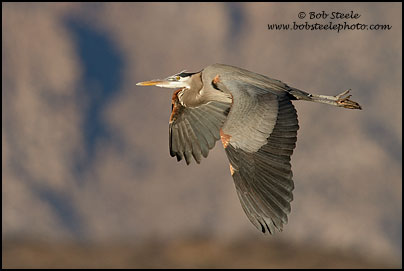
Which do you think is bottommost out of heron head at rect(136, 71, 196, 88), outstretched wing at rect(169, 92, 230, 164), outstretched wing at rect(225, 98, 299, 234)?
outstretched wing at rect(225, 98, 299, 234)

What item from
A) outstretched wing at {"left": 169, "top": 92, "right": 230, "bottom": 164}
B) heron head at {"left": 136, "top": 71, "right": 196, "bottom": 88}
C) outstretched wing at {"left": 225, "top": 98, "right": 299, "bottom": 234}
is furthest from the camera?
heron head at {"left": 136, "top": 71, "right": 196, "bottom": 88}

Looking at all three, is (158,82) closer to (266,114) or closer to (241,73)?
(241,73)

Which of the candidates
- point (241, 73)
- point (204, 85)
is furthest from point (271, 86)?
point (204, 85)

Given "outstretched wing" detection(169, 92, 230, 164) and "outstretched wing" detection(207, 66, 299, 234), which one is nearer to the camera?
"outstretched wing" detection(207, 66, 299, 234)

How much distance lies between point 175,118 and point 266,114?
71.3 inches

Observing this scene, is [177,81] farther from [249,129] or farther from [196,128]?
[249,129]

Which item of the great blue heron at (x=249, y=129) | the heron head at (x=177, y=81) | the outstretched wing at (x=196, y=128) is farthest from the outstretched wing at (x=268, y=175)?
the heron head at (x=177, y=81)

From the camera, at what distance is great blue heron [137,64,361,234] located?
6262 millimetres

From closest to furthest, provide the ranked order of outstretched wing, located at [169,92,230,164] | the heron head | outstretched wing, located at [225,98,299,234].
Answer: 1. outstretched wing, located at [225,98,299,234]
2. outstretched wing, located at [169,92,230,164]
3. the heron head

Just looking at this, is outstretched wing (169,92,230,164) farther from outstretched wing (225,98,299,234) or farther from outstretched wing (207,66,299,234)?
A: outstretched wing (225,98,299,234)

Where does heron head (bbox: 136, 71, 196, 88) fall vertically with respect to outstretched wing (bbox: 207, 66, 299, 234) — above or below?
above

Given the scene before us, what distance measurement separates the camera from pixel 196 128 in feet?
26.4

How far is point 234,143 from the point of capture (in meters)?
6.57

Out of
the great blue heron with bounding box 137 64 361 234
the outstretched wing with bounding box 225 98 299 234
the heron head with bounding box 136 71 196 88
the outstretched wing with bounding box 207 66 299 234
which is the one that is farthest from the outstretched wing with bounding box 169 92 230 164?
the outstretched wing with bounding box 225 98 299 234
